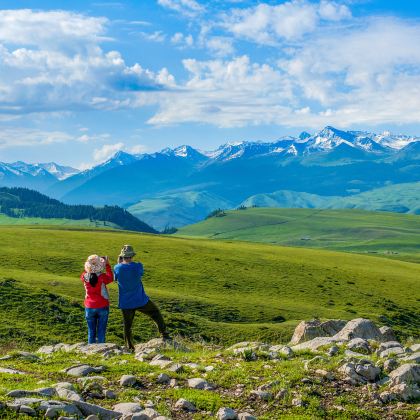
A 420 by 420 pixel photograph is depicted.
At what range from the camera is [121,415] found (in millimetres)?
12406

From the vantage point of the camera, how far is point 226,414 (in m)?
12.8

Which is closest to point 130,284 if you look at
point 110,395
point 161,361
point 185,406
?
point 161,361

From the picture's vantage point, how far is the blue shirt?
2138 centimetres

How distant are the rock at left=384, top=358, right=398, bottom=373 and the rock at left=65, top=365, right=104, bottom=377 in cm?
850

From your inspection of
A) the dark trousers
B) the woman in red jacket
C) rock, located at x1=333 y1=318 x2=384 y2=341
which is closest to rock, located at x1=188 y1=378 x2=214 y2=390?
the dark trousers

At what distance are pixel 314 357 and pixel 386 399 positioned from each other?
3496 mm

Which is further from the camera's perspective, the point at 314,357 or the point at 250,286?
the point at 250,286

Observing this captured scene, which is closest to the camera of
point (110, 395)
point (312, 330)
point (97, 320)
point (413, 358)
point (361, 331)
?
point (110, 395)

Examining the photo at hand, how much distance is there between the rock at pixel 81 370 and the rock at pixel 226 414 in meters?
4.94

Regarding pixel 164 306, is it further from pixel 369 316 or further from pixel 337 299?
pixel 337 299

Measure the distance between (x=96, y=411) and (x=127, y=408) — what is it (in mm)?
918

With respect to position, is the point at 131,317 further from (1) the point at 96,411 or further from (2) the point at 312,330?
(1) the point at 96,411

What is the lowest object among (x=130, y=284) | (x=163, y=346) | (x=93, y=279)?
(x=163, y=346)

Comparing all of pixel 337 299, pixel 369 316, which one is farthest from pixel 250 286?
pixel 369 316
